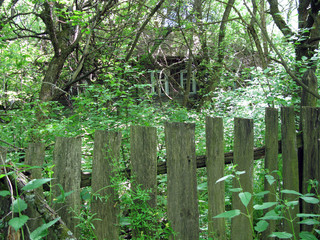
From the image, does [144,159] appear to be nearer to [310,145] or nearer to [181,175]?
[181,175]

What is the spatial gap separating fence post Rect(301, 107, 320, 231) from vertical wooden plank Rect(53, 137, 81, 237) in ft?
5.67

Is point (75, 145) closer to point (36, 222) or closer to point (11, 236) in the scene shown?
point (36, 222)

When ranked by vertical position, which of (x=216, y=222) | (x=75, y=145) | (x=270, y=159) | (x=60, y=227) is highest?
(x=75, y=145)

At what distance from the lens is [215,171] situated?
1988 millimetres

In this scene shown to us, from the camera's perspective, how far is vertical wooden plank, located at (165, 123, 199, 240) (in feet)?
6.44

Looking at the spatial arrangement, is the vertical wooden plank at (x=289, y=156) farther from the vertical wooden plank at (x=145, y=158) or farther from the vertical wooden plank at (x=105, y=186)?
the vertical wooden plank at (x=105, y=186)

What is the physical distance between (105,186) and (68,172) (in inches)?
10.8

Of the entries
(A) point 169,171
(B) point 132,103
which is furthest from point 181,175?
(B) point 132,103

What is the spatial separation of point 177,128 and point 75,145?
724mm

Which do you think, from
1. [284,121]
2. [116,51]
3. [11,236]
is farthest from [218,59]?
[11,236]

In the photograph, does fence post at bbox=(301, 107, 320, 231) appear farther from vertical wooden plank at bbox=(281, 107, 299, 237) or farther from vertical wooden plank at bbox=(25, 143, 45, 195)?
vertical wooden plank at bbox=(25, 143, 45, 195)

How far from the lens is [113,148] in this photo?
6.46ft

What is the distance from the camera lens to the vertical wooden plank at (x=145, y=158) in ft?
6.47

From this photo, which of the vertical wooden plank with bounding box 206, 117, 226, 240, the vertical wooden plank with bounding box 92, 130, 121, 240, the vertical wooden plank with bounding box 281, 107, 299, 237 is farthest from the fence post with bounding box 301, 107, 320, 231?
the vertical wooden plank with bounding box 92, 130, 121, 240
